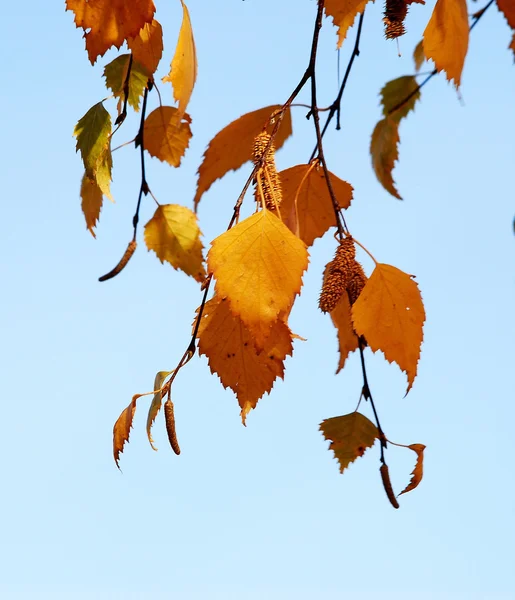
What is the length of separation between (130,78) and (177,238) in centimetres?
26

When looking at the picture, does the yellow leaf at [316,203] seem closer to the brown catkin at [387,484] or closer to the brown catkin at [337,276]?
the brown catkin at [337,276]

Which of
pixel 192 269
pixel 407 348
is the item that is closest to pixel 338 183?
pixel 407 348

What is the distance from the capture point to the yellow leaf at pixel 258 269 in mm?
567

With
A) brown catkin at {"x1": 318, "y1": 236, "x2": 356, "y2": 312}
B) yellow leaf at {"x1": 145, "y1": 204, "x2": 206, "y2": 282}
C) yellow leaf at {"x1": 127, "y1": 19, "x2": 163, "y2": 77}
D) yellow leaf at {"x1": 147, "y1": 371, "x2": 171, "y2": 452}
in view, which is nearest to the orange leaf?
yellow leaf at {"x1": 147, "y1": 371, "x2": 171, "y2": 452}

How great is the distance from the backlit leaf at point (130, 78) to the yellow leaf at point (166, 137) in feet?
0.35

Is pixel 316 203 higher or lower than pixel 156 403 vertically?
higher

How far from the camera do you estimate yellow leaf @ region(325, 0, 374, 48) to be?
0.69 metres

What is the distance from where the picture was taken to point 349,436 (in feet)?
2.88

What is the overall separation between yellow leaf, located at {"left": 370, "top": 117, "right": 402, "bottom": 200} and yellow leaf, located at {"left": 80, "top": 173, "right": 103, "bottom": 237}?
383 millimetres

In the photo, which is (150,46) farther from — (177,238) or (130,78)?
(177,238)

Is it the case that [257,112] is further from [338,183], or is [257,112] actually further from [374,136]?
[374,136]

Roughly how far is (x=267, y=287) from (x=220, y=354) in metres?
0.10

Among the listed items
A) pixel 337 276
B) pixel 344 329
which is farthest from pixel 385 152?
pixel 337 276

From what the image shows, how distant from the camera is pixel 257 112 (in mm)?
737
